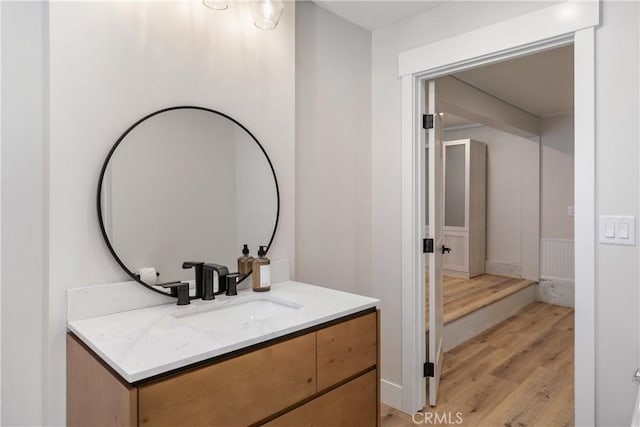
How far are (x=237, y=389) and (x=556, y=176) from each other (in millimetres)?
5134

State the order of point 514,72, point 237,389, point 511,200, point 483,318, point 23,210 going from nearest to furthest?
point 237,389 < point 23,210 < point 514,72 < point 483,318 < point 511,200

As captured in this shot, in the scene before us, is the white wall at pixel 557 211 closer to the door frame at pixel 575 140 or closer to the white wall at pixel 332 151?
the door frame at pixel 575 140

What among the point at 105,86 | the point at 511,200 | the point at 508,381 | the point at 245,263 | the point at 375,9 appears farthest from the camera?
the point at 511,200

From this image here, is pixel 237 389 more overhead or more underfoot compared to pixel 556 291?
more overhead

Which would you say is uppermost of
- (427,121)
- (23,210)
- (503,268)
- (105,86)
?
(427,121)

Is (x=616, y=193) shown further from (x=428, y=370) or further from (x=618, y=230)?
(x=428, y=370)

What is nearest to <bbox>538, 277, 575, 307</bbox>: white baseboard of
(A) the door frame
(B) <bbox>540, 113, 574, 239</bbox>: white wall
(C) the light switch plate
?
(B) <bbox>540, 113, 574, 239</bbox>: white wall

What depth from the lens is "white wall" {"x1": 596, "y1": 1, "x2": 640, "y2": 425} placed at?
1570 mm

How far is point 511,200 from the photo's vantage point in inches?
213

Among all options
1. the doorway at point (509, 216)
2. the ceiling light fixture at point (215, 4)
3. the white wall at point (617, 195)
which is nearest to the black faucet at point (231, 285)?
the ceiling light fixture at point (215, 4)

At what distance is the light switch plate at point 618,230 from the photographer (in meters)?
1.57

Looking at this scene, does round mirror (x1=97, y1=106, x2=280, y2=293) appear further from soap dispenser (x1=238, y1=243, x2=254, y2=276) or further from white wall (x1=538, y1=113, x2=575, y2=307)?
white wall (x1=538, y1=113, x2=575, y2=307)

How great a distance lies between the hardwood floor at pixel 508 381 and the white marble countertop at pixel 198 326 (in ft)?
3.81

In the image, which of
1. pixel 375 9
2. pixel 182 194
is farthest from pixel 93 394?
pixel 375 9
